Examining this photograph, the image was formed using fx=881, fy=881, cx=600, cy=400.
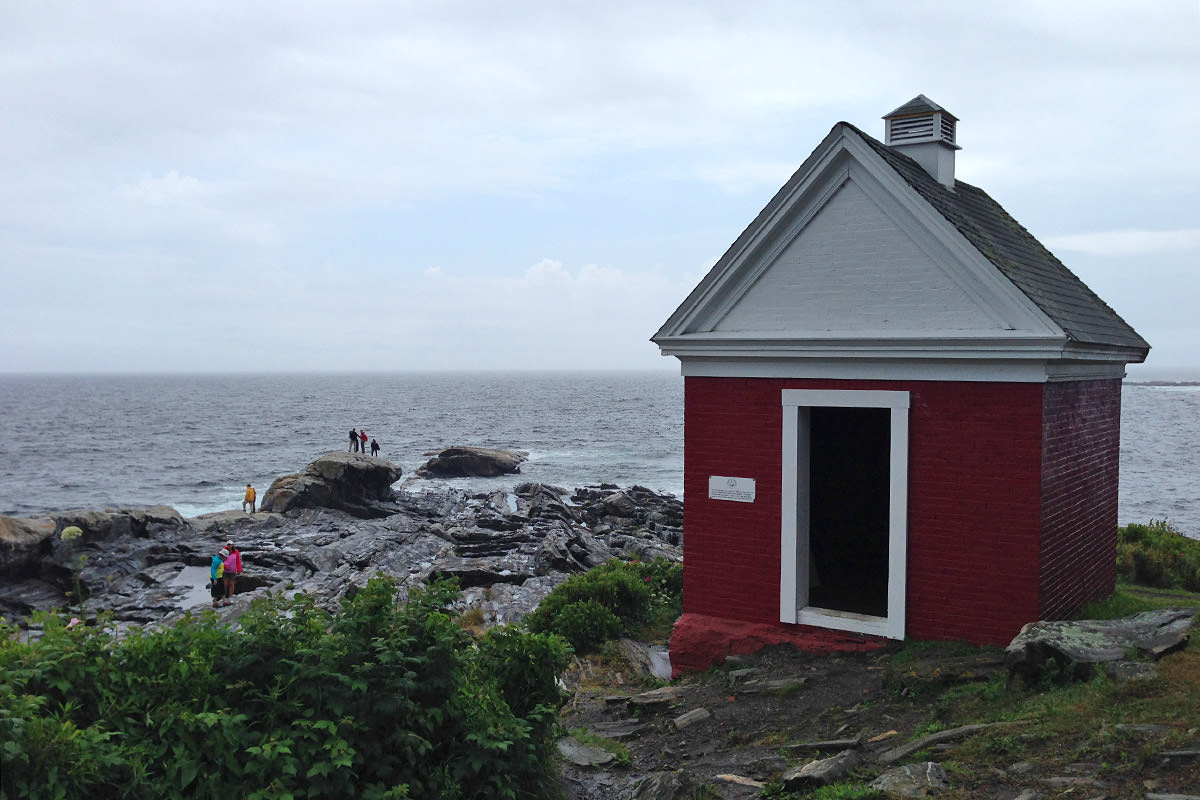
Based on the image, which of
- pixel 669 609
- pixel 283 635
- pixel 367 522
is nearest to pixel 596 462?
pixel 367 522

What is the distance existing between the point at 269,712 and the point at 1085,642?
731 centimetres

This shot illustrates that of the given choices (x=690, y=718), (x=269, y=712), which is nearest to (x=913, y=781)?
(x=690, y=718)

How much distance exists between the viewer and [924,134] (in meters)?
12.3

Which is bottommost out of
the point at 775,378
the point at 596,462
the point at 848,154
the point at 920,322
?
the point at 596,462

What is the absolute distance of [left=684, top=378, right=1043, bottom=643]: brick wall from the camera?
9.45m

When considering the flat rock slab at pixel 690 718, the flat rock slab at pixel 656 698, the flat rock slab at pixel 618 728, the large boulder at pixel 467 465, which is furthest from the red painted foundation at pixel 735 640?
the large boulder at pixel 467 465

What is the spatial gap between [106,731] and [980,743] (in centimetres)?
642

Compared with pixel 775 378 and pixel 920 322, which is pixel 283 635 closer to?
pixel 775 378

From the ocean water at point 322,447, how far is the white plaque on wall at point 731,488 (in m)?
30.2

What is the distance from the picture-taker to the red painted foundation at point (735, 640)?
10.4 meters

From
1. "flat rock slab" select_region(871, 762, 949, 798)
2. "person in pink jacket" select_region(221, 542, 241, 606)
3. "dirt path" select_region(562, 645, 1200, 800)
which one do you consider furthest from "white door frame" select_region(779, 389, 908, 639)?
"person in pink jacket" select_region(221, 542, 241, 606)

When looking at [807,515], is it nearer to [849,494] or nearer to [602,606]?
[849,494]

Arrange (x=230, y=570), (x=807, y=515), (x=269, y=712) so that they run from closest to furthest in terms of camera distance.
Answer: (x=269, y=712) → (x=807, y=515) → (x=230, y=570)

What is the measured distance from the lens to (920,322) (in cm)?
995
